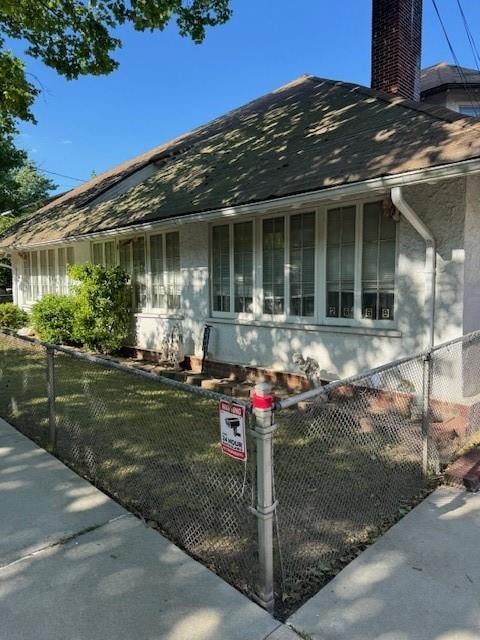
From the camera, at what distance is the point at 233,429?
2.70m

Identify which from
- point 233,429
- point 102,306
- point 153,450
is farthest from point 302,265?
point 102,306

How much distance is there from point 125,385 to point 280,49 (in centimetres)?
1424

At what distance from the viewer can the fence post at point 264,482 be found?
2502 millimetres

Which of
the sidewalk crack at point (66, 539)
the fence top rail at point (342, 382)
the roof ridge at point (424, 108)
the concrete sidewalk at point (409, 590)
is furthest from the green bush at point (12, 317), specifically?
the concrete sidewalk at point (409, 590)

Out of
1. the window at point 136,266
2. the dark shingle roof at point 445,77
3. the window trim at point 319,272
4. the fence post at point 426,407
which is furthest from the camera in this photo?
the dark shingle roof at point 445,77

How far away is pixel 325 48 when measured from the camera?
16250mm

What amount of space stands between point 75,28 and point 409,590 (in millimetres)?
11677

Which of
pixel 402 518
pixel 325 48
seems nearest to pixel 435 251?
pixel 402 518

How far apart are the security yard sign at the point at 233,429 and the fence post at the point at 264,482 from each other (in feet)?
0.31

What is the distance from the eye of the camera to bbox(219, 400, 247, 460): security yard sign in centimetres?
263

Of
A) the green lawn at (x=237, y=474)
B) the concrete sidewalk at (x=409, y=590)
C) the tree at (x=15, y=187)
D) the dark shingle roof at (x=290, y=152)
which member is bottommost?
the concrete sidewalk at (x=409, y=590)

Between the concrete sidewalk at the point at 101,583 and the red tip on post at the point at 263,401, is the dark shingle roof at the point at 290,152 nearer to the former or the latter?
the red tip on post at the point at 263,401

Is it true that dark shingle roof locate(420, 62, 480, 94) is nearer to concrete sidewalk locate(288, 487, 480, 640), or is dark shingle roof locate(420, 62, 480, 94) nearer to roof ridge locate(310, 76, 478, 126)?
roof ridge locate(310, 76, 478, 126)

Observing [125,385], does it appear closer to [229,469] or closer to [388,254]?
[229,469]
